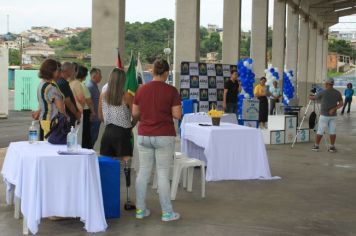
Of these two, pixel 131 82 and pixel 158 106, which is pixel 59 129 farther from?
pixel 131 82

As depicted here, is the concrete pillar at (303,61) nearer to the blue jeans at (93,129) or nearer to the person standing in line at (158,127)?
the blue jeans at (93,129)

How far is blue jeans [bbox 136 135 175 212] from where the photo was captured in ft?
17.1

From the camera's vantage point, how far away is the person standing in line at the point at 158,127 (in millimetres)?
5184

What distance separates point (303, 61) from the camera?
33125mm

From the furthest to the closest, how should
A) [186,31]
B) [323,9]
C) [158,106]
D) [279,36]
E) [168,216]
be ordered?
[323,9] → [279,36] → [186,31] → [168,216] → [158,106]

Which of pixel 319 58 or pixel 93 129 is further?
→ pixel 319 58

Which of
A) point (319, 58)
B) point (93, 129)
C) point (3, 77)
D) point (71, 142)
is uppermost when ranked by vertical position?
point (319, 58)

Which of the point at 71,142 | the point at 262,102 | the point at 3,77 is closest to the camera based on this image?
the point at 71,142

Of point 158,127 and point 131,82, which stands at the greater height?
point 131,82

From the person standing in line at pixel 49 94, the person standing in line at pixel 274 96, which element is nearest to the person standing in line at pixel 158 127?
the person standing in line at pixel 49 94

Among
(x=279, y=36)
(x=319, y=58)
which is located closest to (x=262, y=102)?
(x=279, y=36)

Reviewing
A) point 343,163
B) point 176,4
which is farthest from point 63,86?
point 176,4

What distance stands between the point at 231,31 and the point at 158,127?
44.1ft

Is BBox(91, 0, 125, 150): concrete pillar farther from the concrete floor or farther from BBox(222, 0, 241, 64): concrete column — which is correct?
BBox(222, 0, 241, 64): concrete column
